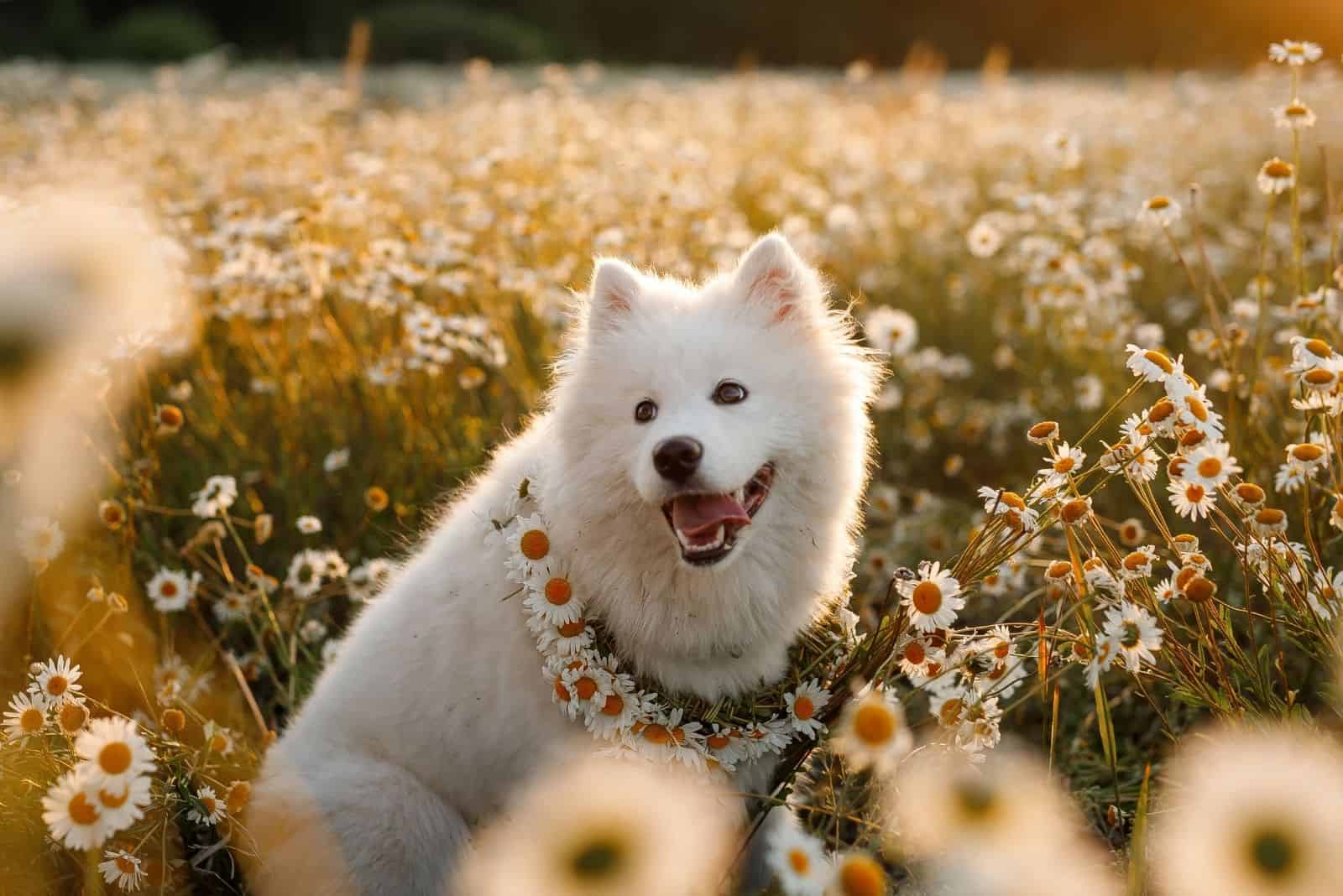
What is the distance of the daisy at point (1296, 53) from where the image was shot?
117 inches

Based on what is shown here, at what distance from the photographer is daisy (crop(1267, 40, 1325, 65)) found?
2973mm

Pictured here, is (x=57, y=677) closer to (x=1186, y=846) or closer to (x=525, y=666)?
(x=525, y=666)

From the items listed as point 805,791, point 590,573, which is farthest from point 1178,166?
point 590,573

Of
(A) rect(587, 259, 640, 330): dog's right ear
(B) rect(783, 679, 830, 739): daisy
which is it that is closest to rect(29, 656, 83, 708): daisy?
(A) rect(587, 259, 640, 330): dog's right ear

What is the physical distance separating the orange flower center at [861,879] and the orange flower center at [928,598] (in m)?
0.75

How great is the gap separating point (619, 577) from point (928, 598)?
2.55 feet

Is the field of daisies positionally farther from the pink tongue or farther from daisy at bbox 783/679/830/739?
the pink tongue

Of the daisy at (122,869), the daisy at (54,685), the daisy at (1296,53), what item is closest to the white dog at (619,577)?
the daisy at (122,869)

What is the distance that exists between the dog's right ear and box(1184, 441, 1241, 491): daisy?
1371mm


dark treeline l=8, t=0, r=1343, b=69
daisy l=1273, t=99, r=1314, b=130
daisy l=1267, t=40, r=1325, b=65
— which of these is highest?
daisy l=1267, t=40, r=1325, b=65

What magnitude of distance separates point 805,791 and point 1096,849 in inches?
36.8

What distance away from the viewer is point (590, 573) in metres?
2.52

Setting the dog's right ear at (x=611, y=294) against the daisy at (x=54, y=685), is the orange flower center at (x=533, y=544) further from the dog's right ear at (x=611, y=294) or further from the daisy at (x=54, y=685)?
the daisy at (x=54, y=685)

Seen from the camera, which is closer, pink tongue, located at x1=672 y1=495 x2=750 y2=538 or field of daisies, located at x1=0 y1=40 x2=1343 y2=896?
field of daisies, located at x1=0 y1=40 x2=1343 y2=896
